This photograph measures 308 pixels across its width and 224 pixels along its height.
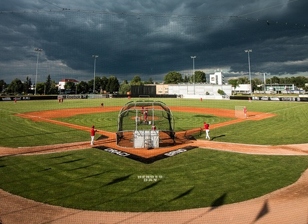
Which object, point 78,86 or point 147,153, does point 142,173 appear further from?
point 78,86

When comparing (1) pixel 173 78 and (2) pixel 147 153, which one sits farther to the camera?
(1) pixel 173 78

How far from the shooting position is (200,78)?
198625 millimetres

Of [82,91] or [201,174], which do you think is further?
[82,91]

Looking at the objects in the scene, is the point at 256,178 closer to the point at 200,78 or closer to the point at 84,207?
the point at 84,207

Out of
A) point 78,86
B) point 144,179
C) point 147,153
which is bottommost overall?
point 144,179

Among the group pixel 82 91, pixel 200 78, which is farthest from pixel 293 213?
pixel 200 78

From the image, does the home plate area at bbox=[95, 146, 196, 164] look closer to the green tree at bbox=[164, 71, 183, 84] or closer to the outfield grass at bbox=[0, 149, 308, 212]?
the outfield grass at bbox=[0, 149, 308, 212]

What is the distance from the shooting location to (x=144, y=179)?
1114 centimetres

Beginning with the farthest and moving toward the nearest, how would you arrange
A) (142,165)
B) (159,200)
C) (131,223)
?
(142,165) → (159,200) → (131,223)

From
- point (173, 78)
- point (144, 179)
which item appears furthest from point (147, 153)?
point (173, 78)

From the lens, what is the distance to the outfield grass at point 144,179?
898cm

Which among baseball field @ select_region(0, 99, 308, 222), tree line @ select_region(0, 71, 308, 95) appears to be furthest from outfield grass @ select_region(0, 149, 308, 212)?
tree line @ select_region(0, 71, 308, 95)

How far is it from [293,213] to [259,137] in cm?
1379

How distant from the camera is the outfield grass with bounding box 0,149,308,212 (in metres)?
8.98
